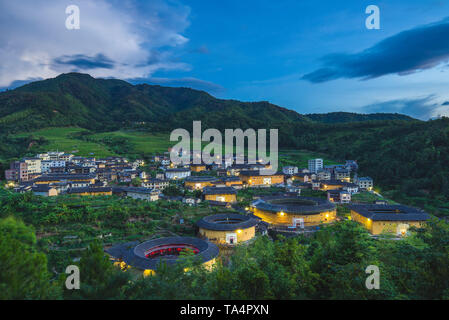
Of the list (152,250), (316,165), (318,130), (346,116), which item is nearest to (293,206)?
(152,250)

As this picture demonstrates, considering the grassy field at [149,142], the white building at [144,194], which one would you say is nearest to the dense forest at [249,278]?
the white building at [144,194]

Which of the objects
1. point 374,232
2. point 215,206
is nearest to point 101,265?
point 215,206

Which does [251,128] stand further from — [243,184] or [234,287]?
[234,287]

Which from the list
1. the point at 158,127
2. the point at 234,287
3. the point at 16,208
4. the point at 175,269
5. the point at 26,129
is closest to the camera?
the point at 234,287

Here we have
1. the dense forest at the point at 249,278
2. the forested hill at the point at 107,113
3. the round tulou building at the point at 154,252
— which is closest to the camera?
the dense forest at the point at 249,278

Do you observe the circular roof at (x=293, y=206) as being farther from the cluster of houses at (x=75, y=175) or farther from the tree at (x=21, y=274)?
the tree at (x=21, y=274)

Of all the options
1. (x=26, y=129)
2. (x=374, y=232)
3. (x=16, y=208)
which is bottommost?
(x=374, y=232)

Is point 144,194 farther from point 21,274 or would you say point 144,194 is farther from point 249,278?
point 249,278

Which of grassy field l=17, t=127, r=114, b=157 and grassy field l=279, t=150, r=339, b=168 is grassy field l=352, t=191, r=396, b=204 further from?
grassy field l=17, t=127, r=114, b=157
